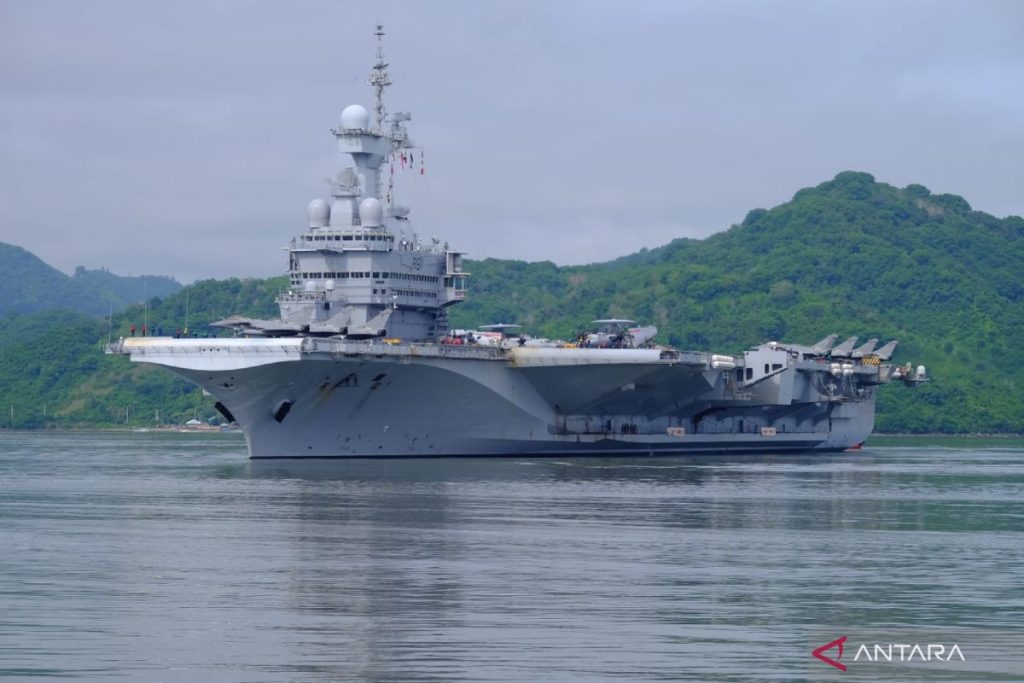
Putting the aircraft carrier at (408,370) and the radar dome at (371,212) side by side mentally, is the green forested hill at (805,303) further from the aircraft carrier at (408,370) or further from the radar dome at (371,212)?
the radar dome at (371,212)

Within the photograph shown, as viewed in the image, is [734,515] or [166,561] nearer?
[166,561]

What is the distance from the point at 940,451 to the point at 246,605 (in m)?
56.0

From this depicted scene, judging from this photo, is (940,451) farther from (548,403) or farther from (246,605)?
(246,605)

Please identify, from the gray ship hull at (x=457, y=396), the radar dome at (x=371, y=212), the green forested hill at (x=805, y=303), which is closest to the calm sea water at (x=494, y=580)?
the gray ship hull at (x=457, y=396)

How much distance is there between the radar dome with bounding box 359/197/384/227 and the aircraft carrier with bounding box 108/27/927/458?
42mm

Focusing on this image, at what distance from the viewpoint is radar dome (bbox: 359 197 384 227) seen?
157 ft

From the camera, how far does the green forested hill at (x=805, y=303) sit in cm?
9538

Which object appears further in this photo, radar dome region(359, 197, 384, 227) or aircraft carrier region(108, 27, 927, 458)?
radar dome region(359, 197, 384, 227)

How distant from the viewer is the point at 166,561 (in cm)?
2108

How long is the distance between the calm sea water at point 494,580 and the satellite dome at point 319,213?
44.4 feet

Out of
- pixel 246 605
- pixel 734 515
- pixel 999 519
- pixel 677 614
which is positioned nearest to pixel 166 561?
pixel 246 605

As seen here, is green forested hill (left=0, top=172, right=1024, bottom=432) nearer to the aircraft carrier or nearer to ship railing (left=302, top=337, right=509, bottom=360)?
the aircraft carrier

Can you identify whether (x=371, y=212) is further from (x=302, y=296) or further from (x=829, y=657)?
(x=829, y=657)

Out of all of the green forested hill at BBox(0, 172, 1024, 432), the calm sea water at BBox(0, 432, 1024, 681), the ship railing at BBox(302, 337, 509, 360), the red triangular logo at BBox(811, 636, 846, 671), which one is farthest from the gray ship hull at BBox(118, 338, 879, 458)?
the green forested hill at BBox(0, 172, 1024, 432)
